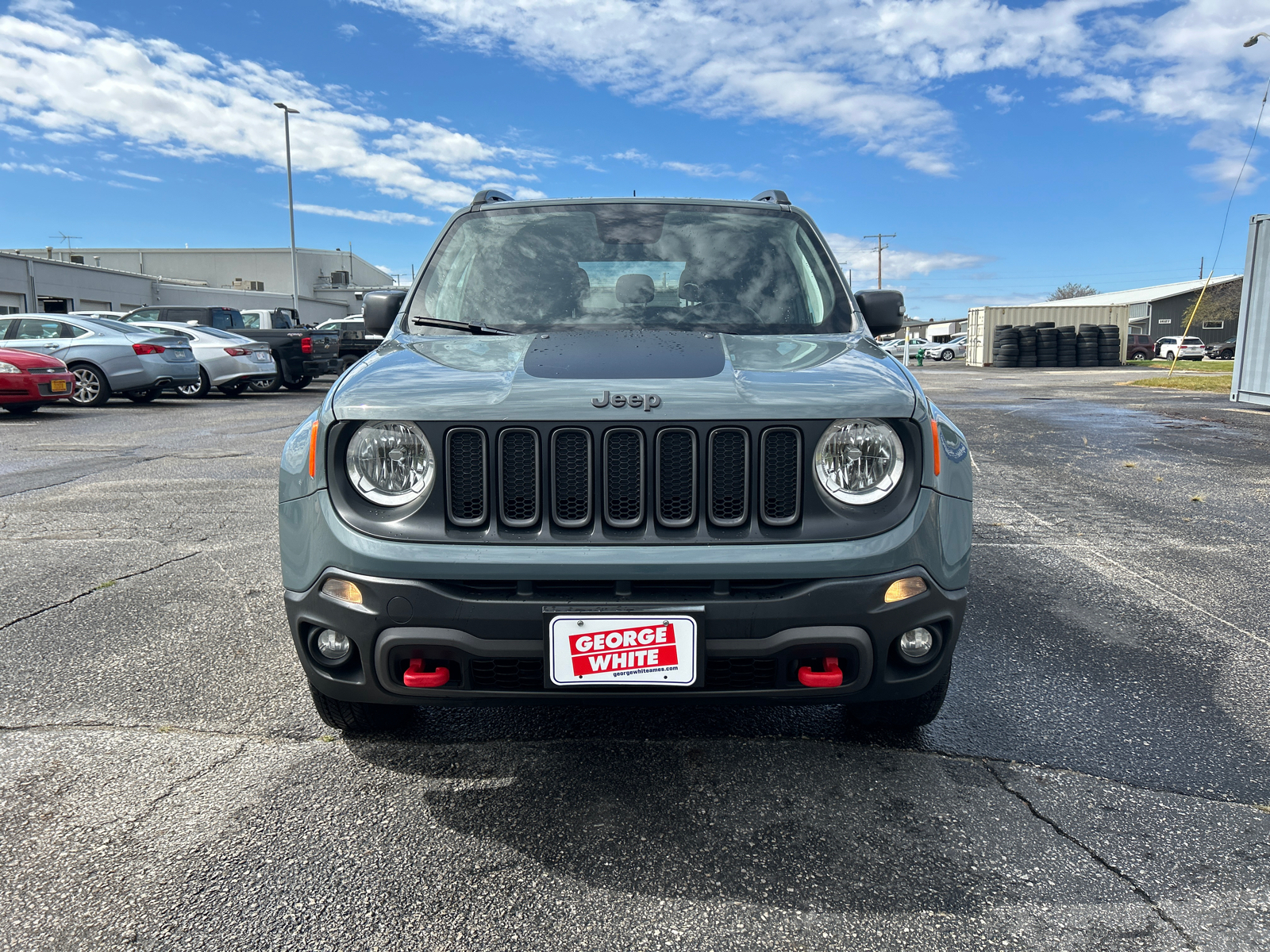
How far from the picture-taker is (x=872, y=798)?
245 cm

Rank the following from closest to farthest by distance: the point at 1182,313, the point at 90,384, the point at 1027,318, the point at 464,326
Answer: the point at 464,326 → the point at 90,384 → the point at 1027,318 → the point at 1182,313

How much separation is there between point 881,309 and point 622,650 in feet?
6.59

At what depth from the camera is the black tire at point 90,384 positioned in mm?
14539

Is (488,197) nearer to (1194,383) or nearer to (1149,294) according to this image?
(1194,383)

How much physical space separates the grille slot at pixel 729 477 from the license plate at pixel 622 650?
286 millimetres

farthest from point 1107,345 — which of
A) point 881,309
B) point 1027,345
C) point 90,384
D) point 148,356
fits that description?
point 881,309

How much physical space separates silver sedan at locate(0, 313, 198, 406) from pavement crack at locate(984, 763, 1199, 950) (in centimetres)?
1541

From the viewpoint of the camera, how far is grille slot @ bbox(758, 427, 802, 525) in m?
2.22

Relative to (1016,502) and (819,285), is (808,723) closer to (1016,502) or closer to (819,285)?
(819,285)

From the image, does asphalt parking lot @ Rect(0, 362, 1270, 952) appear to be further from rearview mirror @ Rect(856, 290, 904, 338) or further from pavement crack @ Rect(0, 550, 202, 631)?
rearview mirror @ Rect(856, 290, 904, 338)

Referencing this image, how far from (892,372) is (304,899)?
6.58ft

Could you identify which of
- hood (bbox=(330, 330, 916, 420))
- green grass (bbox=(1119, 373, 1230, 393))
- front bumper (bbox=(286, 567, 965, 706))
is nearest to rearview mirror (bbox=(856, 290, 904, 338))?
hood (bbox=(330, 330, 916, 420))

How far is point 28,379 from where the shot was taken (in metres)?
12.6

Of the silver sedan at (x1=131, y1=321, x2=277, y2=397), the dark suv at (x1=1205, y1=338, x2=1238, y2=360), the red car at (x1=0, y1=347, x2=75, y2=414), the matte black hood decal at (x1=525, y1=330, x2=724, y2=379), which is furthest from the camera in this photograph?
the dark suv at (x1=1205, y1=338, x2=1238, y2=360)
